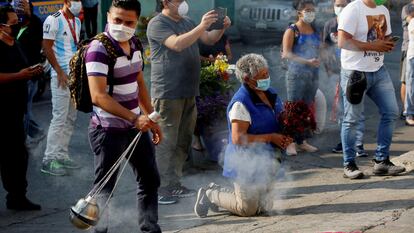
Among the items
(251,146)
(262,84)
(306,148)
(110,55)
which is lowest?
(306,148)

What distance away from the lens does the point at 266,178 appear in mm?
7043

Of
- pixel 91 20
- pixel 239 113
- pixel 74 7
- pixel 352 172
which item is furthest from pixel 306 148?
pixel 91 20

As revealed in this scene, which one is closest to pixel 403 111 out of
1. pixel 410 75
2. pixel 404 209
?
pixel 410 75

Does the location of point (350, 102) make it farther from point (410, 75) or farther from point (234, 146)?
point (410, 75)

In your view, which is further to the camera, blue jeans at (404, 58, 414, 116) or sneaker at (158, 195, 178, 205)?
blue jeans at (404, 58, 414, 116)

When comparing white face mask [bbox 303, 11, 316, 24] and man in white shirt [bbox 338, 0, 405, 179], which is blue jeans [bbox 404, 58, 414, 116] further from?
man in white shirt [bbox 338, 0, 405, 179]

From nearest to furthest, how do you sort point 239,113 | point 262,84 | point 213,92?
point 239,113 → point 262,84 → point 213,92

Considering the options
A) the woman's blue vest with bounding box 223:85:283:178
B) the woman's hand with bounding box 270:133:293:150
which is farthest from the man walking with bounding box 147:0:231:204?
the woman's hand with bounding box 270:133:293:150

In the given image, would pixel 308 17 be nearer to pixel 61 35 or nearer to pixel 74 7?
pixel 74 7

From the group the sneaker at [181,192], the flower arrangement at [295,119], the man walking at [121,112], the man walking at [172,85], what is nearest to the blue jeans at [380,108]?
the flower arrangement at [295,119]

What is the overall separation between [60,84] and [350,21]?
291 cm

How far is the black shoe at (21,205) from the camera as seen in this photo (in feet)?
24.0

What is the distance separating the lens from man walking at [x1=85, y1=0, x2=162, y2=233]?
5762 mm

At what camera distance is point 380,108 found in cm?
802
